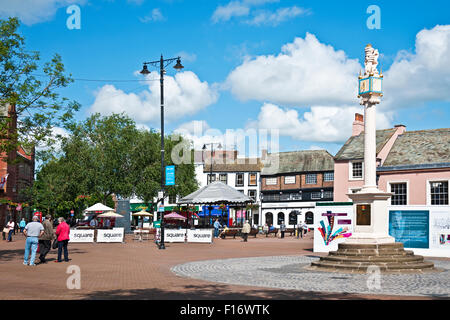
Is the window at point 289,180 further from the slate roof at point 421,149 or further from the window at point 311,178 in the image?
the slate roof at point 421,149

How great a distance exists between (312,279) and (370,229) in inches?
181

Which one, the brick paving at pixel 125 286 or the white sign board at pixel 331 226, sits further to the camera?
the white sign board at pixel 331 226

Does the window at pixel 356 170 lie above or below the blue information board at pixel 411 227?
above

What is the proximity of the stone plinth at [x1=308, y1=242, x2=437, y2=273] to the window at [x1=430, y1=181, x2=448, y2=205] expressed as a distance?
1874 cm

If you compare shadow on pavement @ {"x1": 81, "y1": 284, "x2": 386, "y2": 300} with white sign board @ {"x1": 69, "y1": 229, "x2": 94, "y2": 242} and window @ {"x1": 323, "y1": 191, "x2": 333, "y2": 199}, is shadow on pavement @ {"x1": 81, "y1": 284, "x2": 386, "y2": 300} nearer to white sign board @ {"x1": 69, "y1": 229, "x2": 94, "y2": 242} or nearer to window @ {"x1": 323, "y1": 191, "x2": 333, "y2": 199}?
white sign board @ {"x1": 69, "y1": 229, "x2": 94, "y2": 242}

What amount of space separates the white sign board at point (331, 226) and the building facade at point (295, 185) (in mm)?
42724

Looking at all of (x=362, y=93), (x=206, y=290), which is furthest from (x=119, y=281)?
(x=362, y=93)

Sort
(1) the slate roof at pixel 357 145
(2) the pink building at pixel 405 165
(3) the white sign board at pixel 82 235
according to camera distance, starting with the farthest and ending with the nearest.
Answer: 1. (1) the slate roof at pixel 357 145
2. (2) the pink building at pixel 405 165
3. (3) the white sign board at pixel 82 235

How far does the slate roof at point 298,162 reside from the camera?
229ft

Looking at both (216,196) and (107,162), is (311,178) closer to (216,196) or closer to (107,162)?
(107,162)

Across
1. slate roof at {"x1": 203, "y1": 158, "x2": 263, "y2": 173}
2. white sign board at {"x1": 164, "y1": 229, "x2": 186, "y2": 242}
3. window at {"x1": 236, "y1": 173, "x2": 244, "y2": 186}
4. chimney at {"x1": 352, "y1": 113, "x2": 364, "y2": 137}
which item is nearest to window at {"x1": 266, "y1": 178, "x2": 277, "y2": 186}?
slate roof at {"x1": 203, "y1": 158, "x2": 263, "y2": 173}

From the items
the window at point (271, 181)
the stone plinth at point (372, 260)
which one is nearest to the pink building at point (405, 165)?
the stone plinth at point (372, 260)

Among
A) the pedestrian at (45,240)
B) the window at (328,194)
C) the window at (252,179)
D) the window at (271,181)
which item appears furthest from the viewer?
the window at (252,179)

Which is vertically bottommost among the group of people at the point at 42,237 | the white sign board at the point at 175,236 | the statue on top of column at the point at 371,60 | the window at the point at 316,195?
the white sign board at the point at 175,236
